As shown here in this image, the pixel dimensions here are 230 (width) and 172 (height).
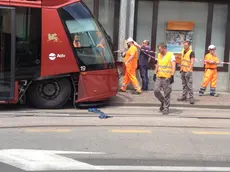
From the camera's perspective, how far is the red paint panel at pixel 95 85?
9945mm

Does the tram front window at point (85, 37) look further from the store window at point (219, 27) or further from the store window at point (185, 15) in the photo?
the store window at point (219, 27)

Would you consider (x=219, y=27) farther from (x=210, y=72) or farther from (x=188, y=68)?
(x=188, y=68)

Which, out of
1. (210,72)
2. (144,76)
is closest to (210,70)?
(210,72)

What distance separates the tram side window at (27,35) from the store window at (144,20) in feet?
16.7

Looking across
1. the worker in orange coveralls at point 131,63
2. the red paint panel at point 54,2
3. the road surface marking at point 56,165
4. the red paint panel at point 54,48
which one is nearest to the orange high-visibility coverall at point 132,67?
the worker in orange coveralls at point 131,63

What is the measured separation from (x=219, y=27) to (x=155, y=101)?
4228 millimetres

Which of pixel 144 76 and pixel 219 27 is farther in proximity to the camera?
pixel 219 27

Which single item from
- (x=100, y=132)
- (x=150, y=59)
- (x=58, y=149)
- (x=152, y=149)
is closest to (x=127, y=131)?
(x=100, y=132)

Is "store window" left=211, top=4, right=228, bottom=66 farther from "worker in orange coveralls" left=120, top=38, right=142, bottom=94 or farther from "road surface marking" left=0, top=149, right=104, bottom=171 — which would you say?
"road surface marking" left=0, top=149, right=104, bottom=171

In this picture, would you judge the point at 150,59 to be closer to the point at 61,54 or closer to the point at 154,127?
the point at 61,54

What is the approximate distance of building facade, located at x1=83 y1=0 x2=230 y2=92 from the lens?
1379 cm

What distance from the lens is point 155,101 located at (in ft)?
37.6

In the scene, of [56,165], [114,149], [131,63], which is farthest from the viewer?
[131,63]

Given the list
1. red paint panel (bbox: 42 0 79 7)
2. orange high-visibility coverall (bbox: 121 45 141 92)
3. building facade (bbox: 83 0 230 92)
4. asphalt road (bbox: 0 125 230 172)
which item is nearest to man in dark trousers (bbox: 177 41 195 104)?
orange high-visibility coverall (bbox: 121 45 141 92)
